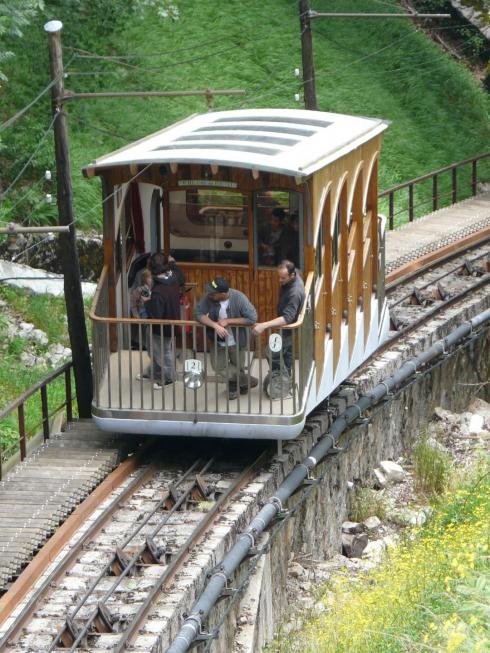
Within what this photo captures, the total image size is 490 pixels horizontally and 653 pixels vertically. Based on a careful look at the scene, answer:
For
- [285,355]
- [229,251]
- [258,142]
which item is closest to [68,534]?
[285,355]

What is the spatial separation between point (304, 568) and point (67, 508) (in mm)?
3150

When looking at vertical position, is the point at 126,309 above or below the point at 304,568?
above

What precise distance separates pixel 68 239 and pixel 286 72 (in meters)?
20.5

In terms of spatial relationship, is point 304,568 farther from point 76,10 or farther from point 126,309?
point 76,10

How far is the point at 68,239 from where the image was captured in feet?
50.7

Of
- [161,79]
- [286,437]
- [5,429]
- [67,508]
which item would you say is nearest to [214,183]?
[286,437]

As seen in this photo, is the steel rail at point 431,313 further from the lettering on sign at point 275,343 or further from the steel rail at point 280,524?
the lettering on sign at point 275,343

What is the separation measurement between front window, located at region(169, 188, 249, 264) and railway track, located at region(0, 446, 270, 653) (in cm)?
220

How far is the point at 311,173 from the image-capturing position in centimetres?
1379

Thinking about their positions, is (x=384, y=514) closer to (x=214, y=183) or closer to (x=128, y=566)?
(x=214, y=183)

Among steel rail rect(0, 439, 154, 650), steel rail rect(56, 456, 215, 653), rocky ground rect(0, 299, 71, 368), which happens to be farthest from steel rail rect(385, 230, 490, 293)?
steel rail rect(56, 456, 215, 653)

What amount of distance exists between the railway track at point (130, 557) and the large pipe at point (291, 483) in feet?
1.19

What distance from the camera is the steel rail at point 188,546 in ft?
34.9

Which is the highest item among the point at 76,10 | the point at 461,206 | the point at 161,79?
the point at 76,10
